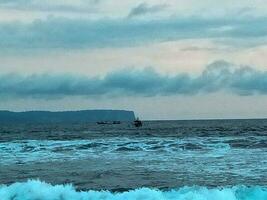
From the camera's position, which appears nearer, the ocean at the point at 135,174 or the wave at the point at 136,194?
the wave at the point at 136,194

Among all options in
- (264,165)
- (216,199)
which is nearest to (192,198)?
(216,199)

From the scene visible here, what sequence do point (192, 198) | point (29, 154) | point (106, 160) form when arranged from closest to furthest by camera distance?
point (192, 198) < point (106, 160) < point (29, 154)

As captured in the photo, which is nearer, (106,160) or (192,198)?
(192,198)

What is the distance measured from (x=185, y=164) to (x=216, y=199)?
12241mm

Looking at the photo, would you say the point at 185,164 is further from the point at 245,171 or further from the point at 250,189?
the point at 250,189

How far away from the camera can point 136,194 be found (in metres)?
16.8

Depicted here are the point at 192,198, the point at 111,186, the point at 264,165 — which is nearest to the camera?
the point at 192,198

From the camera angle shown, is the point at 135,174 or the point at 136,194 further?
the point at 135,174

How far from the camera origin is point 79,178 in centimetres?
2450

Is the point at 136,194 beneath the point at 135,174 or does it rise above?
above

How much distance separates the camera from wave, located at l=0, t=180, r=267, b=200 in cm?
1657

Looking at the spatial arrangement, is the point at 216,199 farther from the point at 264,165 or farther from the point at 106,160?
the point at 106,160

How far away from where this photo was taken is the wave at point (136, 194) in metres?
16.6

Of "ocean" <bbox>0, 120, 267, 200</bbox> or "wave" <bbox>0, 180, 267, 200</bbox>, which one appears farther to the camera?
"ocean" <bbox>0, 120, 267, 200</bbox>
